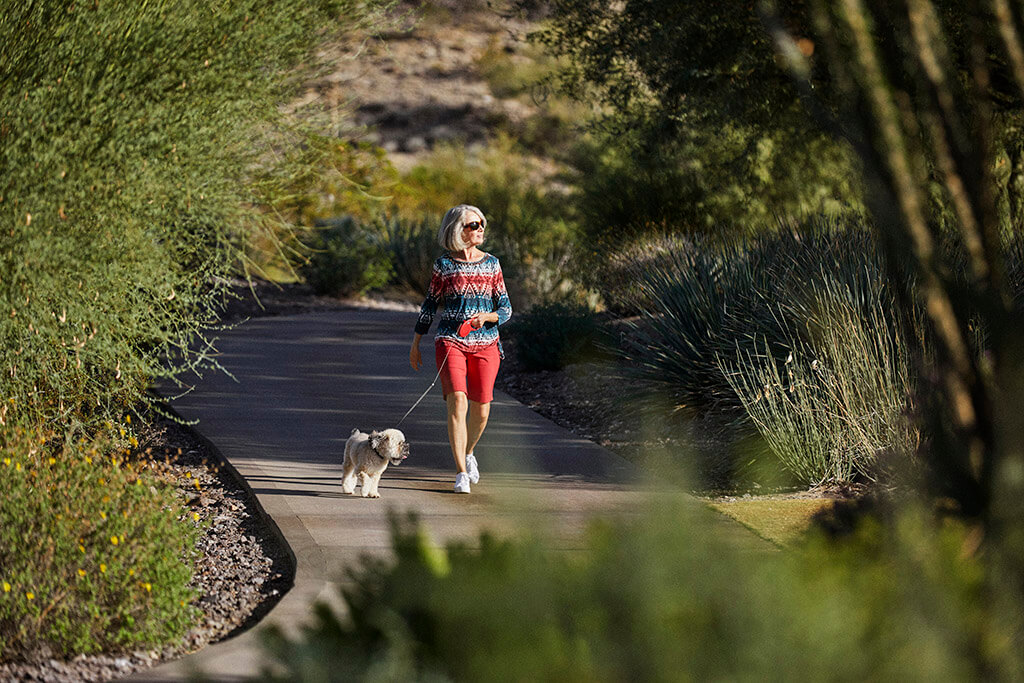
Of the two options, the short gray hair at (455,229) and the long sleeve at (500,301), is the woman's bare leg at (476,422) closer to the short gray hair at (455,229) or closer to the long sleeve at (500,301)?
the long sleeve at (500,301)

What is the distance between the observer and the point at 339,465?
24.5 feet

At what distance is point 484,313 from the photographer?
21.7 feet

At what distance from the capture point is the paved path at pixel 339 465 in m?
4.76

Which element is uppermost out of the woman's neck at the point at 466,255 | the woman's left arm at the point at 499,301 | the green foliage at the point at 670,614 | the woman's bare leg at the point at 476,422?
the woman's neck at the point at 466,255

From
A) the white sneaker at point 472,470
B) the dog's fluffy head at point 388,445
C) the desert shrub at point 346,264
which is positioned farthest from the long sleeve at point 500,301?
the desert shrub at point 346,264

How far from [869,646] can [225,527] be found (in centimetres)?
442

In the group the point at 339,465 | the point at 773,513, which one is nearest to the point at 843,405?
the point at 773,513

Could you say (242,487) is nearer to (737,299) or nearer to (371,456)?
(371,456)

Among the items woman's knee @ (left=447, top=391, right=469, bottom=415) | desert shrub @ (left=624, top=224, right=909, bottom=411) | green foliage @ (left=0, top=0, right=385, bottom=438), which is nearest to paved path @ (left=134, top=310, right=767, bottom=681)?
woman's knee @ (left=447, top=391, right=469, bottom=415)

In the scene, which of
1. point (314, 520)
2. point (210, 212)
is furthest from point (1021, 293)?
point (210, 212)

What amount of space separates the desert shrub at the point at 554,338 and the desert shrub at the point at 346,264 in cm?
684

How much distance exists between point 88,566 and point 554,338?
7118mm

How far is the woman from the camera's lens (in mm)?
6582

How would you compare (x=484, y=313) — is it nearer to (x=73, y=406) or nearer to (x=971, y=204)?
(x=73, y=406)
